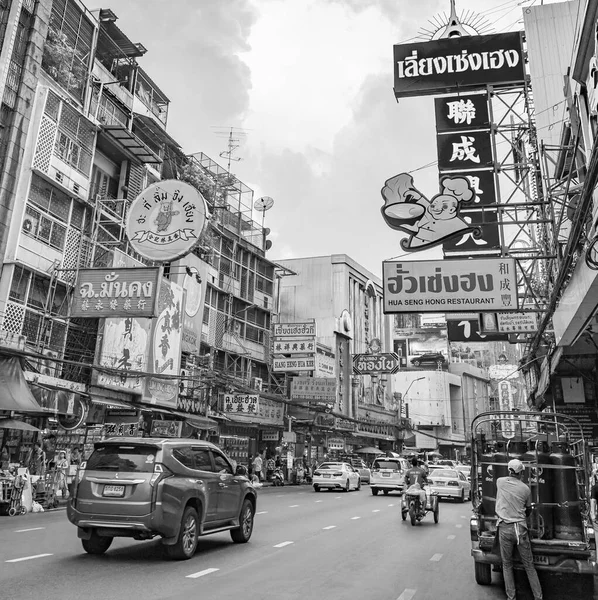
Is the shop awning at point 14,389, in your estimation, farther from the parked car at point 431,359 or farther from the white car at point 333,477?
the parked car at point 431,359

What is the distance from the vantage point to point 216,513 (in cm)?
991

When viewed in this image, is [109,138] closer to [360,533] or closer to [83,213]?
[83,213]

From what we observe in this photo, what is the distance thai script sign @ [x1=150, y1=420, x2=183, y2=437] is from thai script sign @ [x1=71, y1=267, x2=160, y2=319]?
932 centimetres

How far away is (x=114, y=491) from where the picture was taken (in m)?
8.72

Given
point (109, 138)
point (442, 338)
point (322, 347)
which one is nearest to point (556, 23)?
point (109, 138)

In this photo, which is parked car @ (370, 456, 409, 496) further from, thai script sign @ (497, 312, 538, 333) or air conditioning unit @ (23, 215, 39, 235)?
air conditioning unit @ (23, 215, 39, 235)

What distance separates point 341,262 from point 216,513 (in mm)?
49477

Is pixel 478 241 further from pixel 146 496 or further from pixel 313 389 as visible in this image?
pixel 313 389

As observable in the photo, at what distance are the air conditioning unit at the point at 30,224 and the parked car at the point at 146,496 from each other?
12756mm

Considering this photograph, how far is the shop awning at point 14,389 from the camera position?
52.6 feet

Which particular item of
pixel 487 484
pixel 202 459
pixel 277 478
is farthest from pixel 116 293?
pixel 277 478

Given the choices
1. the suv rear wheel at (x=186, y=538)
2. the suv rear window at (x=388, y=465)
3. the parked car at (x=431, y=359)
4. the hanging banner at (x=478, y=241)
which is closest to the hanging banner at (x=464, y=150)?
the hanging banner at (x=478, y=241)

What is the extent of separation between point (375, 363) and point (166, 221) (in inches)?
1199

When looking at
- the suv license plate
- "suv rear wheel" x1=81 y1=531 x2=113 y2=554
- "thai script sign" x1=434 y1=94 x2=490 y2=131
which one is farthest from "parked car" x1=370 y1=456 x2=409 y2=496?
A: the suv license plate
